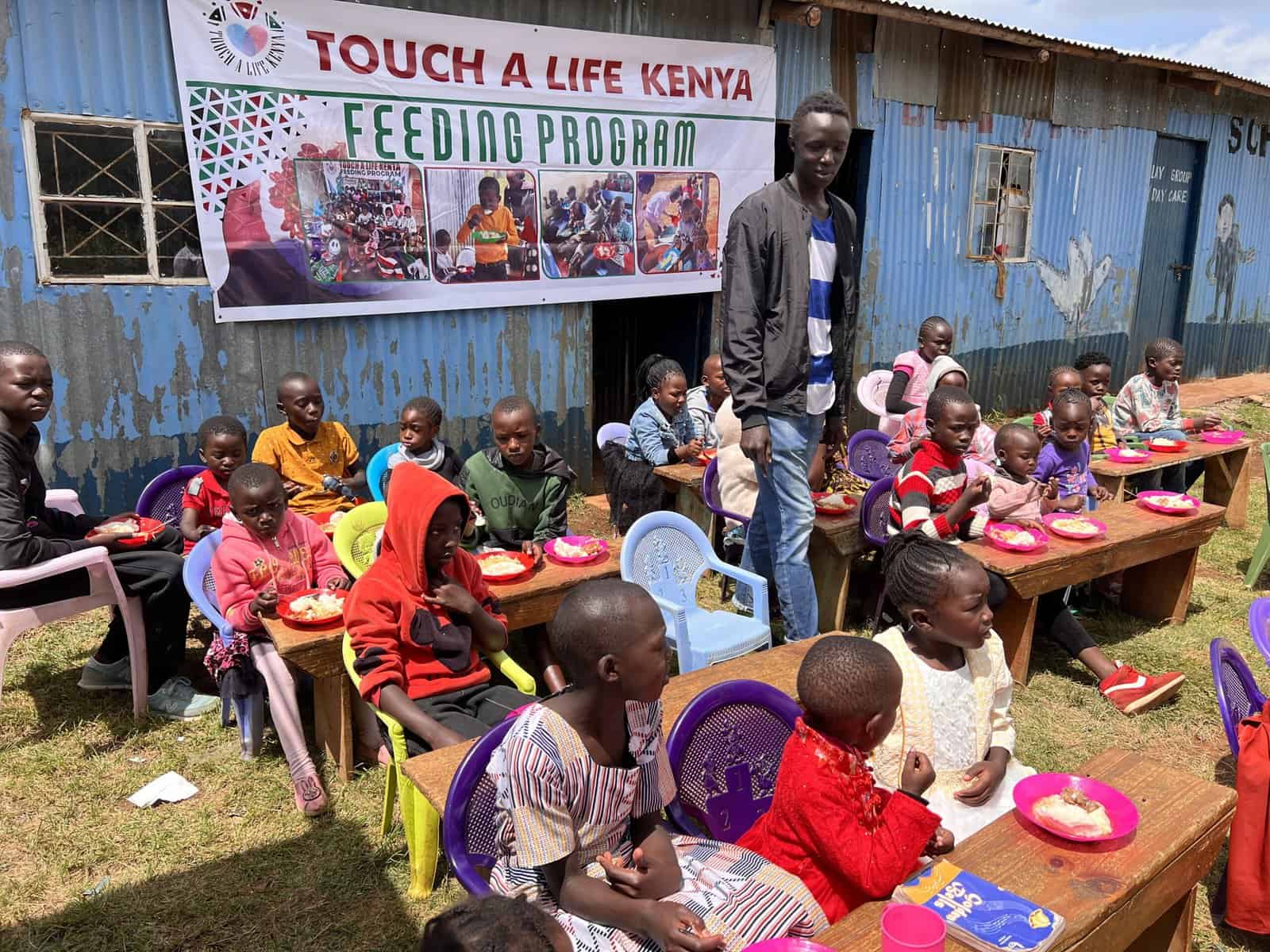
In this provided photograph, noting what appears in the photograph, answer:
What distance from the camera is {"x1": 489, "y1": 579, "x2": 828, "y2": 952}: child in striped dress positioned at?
1839mm

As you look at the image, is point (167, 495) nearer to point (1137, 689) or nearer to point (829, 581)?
point (829, 581)

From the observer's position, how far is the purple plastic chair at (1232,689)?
2.73 m

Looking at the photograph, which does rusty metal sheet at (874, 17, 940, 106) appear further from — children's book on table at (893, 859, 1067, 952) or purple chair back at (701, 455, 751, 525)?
children's book on table at (893, 859, 1067, 952)

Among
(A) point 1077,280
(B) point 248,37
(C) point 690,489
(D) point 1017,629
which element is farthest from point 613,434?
(A) point 1077,280

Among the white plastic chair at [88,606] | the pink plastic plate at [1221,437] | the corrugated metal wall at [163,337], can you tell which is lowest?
the white plastic chair at [88,606]

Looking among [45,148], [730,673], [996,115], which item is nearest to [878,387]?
[996,115]

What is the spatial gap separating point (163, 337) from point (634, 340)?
4828 millimetres

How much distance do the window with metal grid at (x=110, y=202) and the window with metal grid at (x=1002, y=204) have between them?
25.2 feet

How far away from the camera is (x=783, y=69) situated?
7.87m

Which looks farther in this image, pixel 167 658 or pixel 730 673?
pixel 167 658

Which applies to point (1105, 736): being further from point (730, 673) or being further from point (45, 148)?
point (45, 148)

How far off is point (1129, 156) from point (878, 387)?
6.34 metres

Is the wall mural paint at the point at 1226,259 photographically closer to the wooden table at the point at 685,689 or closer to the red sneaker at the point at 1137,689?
the red sneaker at the point at 1137,689

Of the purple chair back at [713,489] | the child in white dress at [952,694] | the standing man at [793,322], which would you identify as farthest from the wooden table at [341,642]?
the child in white dress at [952,694]
